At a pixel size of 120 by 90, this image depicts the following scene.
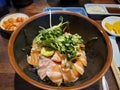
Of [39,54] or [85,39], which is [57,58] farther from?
[85,39]

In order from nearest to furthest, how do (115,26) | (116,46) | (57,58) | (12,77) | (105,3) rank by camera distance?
(57,58)
(12,77)
(116,46)
(115,26)
(105,3)

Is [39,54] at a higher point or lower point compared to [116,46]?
higher

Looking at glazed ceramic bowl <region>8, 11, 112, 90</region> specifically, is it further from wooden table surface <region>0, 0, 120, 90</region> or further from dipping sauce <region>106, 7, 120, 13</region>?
dipping sauce <region>106, 7, 120, 13</region>

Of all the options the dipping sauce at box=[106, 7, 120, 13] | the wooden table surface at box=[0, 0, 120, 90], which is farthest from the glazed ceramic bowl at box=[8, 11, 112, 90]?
the dipping sauce at box=[106, 7, 120, 13]

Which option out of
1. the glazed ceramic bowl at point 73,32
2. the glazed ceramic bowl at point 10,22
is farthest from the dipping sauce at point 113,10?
the glazed ceramic bowl at point 10,22

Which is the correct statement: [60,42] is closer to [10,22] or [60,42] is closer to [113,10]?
[10,22]

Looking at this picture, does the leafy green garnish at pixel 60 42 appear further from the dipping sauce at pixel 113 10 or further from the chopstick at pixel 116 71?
the dipping sauce at pixel 113 10

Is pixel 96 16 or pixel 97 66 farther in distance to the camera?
pixel 96 16

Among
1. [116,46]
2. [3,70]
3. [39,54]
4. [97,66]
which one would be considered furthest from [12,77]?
[116,46]
